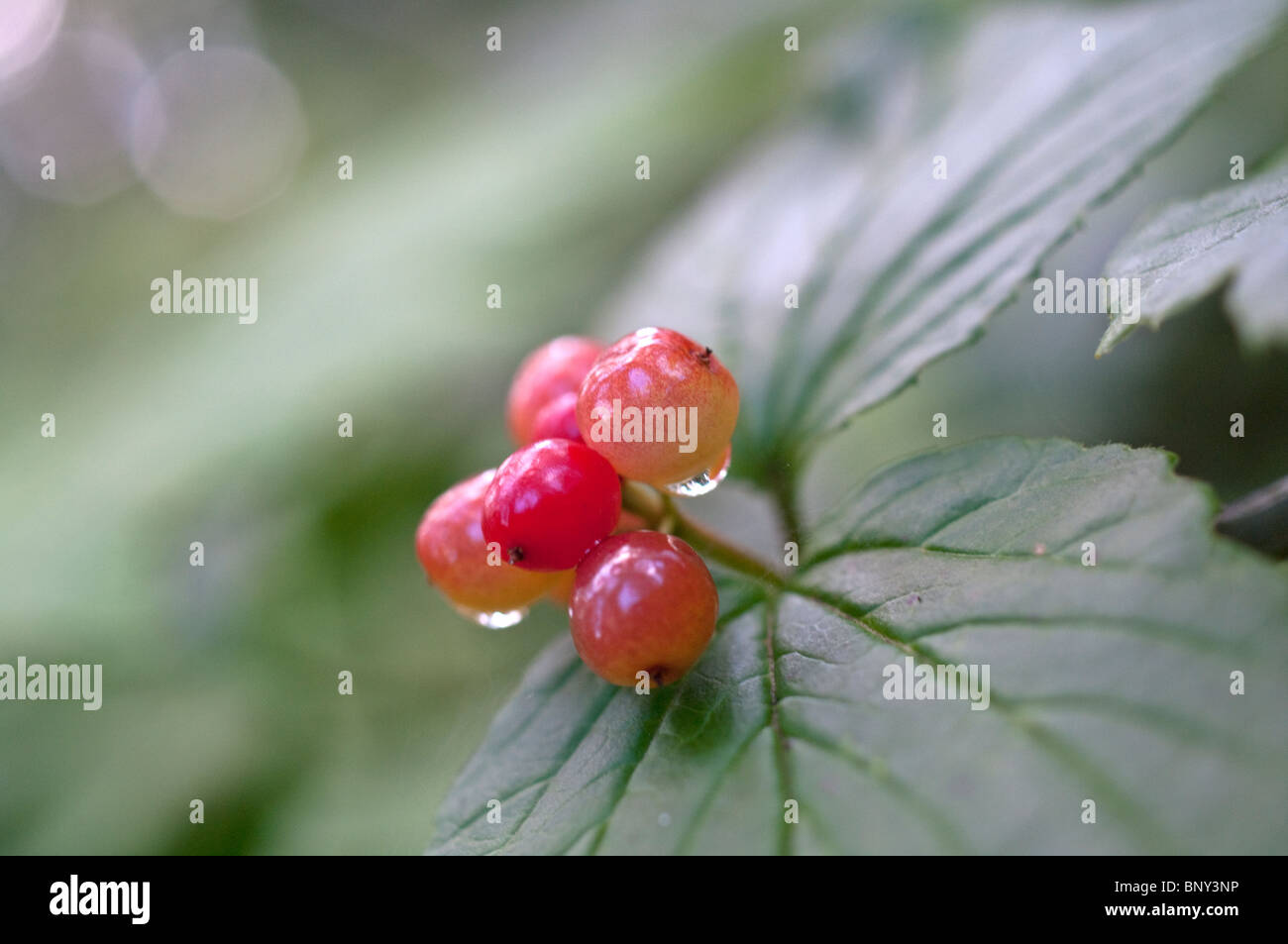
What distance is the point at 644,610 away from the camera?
1.19 metres

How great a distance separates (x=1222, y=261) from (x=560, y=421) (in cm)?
93

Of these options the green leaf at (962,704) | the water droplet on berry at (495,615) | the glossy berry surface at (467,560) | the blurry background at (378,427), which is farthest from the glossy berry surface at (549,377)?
the blurry background at (378,427)

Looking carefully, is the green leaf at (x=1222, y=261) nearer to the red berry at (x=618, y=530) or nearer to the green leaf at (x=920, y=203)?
the green leaf at (x=920, y=203)

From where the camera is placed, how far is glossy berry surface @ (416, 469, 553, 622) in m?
1.40

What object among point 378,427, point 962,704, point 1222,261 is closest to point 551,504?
point 962,704

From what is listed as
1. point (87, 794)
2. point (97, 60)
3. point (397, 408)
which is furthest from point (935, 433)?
point (97, 60)

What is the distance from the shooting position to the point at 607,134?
429cm

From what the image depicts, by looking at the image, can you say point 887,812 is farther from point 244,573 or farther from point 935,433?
point 244,573

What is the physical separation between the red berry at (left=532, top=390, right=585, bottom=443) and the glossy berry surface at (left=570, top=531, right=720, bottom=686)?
0.23m

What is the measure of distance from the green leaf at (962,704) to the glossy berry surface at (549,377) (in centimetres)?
43

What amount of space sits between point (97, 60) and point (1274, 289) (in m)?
12.8

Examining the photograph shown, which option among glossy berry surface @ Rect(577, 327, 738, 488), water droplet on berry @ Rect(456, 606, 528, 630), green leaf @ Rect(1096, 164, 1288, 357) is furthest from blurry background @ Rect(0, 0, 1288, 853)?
glossy berry surface @ Rect(577, 327, 738, 488)

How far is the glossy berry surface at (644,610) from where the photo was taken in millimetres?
1190

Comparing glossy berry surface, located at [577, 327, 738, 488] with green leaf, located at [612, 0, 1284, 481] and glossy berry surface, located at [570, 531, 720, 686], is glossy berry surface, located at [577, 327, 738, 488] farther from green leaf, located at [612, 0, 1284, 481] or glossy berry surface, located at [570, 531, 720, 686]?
green leaf, located at [612, 0, 1284, 481]
